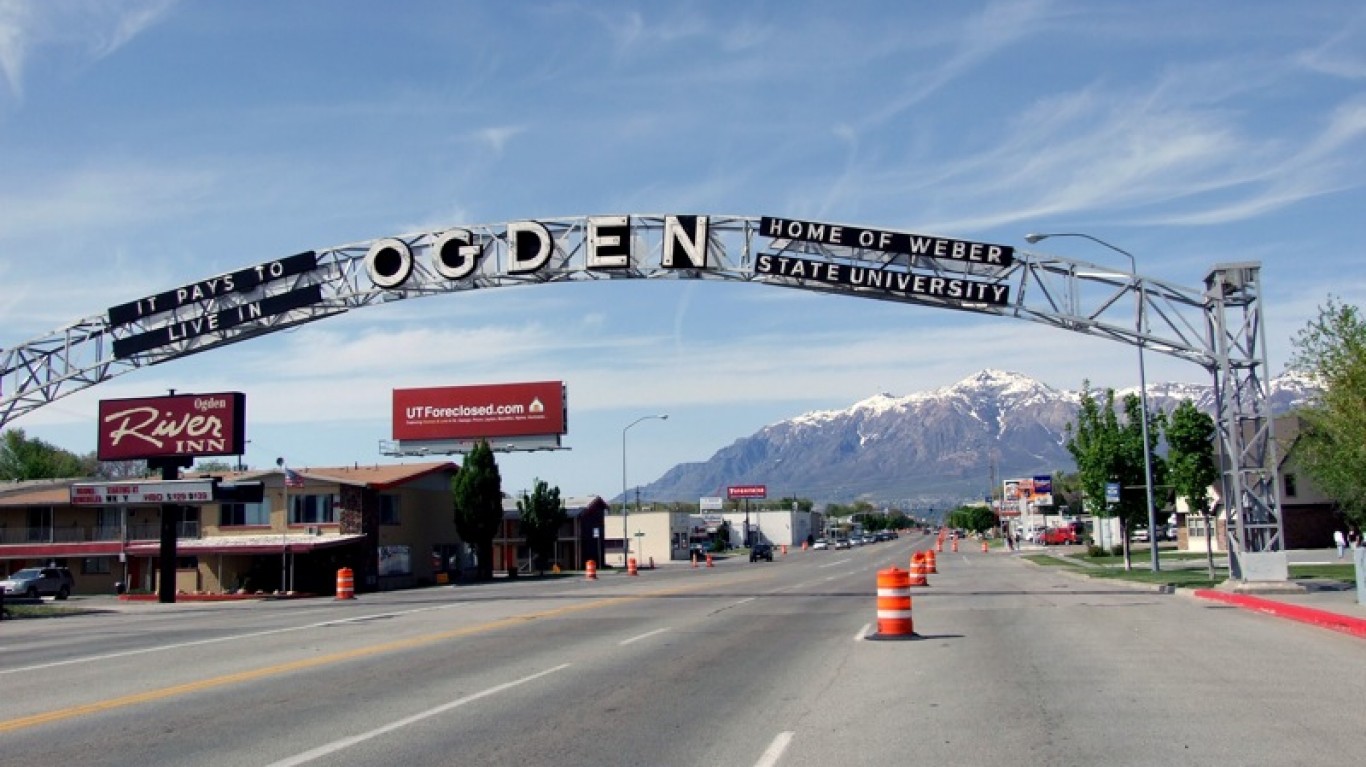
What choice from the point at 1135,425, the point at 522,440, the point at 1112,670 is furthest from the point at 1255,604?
the point at 522,440

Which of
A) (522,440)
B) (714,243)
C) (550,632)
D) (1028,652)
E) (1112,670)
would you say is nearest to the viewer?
(1112,670)

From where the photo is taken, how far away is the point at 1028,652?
17.5 meters

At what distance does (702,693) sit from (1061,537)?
10341cm

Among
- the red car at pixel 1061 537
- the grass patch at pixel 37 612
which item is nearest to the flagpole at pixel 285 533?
→ the grass patch at pixel 37 612

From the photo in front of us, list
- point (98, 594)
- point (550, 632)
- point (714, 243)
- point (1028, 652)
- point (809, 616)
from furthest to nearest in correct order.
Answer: point (98, 594) → point (714, 243) → point (809, 616) → point (550, 632) → point (1028, 652)

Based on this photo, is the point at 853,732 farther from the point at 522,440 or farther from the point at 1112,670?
the point at 522,440

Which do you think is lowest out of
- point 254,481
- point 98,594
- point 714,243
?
point 98,594

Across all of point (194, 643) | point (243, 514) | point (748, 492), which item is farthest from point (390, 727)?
point (748, 492)

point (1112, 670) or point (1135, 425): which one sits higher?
point (1135, 425)

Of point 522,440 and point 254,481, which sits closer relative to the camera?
point 254,481

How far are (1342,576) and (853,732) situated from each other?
2990 cm

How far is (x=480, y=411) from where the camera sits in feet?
283

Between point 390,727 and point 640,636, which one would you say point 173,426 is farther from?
point 390,727

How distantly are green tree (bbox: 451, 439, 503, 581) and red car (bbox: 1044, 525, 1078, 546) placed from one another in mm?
58962
